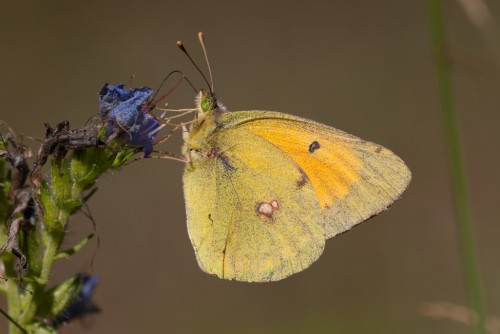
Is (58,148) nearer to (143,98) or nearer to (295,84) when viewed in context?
(143,98)

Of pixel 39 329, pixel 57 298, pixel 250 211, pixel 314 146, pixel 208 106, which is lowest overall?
pixel 39 329

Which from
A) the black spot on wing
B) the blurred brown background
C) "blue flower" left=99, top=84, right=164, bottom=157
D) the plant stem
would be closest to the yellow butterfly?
the black spot on wing

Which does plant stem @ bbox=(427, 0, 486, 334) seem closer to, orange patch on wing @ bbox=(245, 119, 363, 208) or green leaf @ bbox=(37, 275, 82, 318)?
orange patch on wing @ bbox=(245, 119, 363, 208)

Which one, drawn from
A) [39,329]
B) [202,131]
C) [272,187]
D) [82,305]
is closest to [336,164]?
[272,187]

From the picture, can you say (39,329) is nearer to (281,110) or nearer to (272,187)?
(272,187)

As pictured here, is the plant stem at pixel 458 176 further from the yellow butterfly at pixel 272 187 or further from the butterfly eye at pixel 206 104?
the butterfly eye at pixel 206 104

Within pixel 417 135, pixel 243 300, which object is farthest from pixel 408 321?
pixel 417 135

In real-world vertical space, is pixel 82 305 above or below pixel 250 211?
below

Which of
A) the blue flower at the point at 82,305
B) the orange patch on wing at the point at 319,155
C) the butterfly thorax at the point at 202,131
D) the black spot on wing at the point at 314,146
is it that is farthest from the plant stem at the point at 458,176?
the blue flower at the point at 82,305
